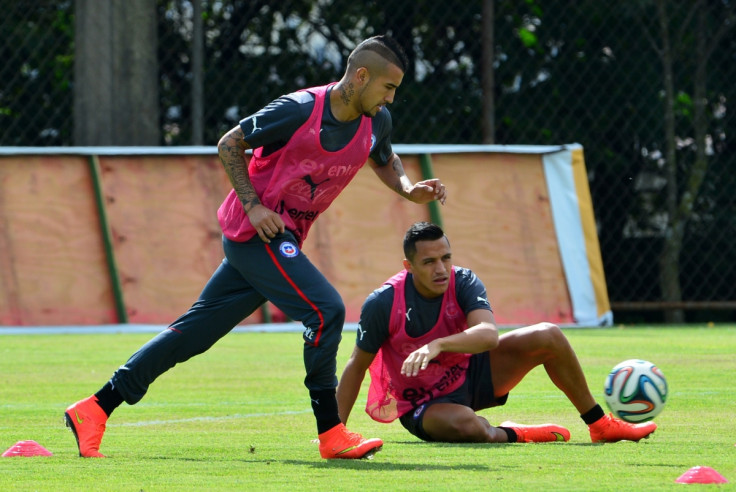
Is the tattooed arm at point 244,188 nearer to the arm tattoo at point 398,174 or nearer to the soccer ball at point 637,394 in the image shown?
the arm tattoo at point 398,174

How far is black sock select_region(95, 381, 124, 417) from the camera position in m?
5.24

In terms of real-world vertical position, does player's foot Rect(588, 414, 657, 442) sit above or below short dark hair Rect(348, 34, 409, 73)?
below

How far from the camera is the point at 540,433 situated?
5496mm

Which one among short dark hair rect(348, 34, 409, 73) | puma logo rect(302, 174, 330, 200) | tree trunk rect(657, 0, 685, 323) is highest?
short dark hair rect(348, 34, 409, 73)

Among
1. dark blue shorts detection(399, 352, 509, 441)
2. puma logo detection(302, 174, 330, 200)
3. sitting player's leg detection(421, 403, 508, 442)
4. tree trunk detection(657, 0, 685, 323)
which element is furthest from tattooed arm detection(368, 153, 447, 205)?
tree trunk detection(657, 0, 685, 323)

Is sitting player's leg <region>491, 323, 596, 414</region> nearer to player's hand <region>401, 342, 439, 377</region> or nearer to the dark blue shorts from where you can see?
the dark blue shorts

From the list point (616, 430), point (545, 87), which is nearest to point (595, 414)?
point (616, 430)

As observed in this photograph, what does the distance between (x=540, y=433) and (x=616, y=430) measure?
34 cm

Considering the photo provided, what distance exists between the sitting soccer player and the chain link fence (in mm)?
8771

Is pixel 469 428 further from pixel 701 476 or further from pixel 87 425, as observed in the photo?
pixel 87 425

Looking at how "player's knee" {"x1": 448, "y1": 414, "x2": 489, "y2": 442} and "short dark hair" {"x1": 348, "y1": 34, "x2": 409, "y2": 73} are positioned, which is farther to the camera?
"player's knee" {"x1": 448, "y1": 414, "x2": 489, "y2": 442}

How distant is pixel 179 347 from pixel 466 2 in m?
10.1

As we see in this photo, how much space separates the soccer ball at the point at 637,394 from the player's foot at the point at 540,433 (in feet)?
1.00

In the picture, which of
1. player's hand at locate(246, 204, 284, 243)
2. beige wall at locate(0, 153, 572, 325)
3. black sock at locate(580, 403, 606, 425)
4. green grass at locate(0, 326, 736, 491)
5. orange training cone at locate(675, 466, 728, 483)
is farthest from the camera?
beige wall at locate(0, 153, 572, 325)
